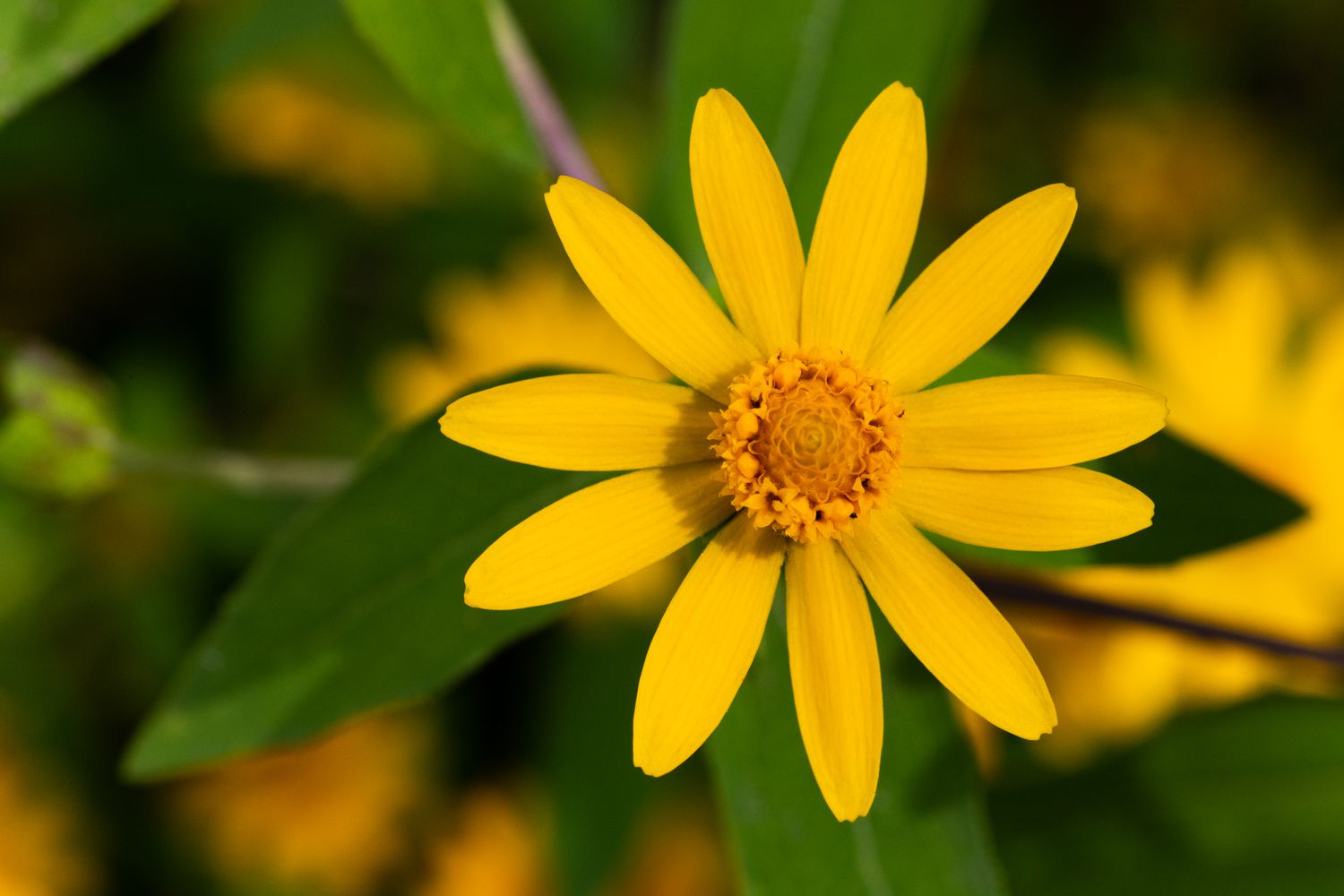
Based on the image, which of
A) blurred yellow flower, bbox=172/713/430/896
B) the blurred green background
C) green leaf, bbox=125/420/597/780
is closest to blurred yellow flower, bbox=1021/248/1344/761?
the blurred green background

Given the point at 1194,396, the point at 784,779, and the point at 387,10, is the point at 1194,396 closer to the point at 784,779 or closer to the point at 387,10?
the point at 784,779

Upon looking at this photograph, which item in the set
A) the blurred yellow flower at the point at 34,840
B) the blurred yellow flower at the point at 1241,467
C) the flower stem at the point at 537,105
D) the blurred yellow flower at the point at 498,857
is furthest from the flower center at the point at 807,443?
the blurred yellow flower at the point at 34,840

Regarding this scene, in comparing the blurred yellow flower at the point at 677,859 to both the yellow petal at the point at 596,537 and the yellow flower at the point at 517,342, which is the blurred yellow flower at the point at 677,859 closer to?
the yellow flower at the point at 517,342

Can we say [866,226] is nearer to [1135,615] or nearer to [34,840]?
[1135,615]

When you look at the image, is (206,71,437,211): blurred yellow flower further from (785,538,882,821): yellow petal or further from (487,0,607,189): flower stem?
(785,538,882,821): yellow petal

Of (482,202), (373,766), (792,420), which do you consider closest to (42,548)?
(373,766)

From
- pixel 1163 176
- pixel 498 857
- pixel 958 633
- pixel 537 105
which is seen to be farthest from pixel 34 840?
pixel 1163 176
